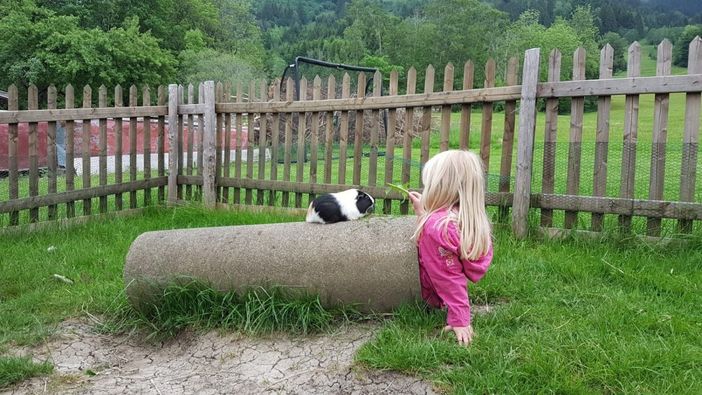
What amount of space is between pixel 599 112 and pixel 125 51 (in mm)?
37939

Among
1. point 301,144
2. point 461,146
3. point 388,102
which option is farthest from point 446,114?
point 301,144

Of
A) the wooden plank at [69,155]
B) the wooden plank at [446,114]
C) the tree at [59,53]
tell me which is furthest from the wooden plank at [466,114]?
the tree at [59,53]

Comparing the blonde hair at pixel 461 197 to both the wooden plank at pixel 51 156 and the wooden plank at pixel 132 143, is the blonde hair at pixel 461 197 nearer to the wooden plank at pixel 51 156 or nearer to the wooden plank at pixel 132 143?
the wooden plank at pixel 51 156

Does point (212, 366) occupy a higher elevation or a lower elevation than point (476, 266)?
lower

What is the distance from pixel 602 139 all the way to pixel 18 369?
4943 millimetres

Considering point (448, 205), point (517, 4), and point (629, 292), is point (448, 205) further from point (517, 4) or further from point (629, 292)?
point (517, 4)

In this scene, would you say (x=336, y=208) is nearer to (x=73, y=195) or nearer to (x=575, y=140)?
(x=575, y=140)

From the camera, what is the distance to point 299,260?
394 cm

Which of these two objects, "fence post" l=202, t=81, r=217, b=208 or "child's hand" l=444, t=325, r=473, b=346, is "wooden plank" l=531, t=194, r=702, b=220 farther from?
"fence post" l=202, t=81, r=217, b=208

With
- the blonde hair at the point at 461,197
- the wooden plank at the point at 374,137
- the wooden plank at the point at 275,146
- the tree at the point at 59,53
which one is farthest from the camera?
the tree at the point at 59,53

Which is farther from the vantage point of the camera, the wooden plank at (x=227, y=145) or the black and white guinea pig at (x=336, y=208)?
the wooden plank at (x=227, y=145)

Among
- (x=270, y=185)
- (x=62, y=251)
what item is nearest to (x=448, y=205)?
(x=62, y=251)

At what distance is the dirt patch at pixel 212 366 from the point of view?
126 inches

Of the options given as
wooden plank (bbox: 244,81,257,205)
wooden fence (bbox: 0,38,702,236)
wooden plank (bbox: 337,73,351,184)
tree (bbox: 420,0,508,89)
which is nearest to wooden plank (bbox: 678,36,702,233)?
wooden fence (bbox: 0,38,702,236)
